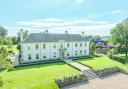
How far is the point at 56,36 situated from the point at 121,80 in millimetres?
24079

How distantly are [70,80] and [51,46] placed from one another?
19.4 metres

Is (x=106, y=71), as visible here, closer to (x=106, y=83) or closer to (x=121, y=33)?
(x=106, y=83)

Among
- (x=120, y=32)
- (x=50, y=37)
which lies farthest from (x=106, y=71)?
(x=120, y=32)

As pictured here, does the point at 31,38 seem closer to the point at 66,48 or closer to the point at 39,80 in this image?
the point at 66,48

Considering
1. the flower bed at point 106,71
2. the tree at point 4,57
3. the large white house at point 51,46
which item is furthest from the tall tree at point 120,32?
the tree at point 4,57

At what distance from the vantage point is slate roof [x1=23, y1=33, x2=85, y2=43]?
4111 cm

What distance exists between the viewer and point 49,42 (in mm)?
43094

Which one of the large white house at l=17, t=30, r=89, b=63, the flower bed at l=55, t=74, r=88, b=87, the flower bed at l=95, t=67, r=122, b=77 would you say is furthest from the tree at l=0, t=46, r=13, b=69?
the large white house at l=17, t=30, r=89, b=63

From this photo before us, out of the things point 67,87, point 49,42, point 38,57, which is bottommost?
point 67,87

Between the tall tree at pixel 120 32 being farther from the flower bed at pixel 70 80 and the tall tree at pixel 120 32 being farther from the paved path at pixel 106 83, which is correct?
the flower bed at pixel 70 80

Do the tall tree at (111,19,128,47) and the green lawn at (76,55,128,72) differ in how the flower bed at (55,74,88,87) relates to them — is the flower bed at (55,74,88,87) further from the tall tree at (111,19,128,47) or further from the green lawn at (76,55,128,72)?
the tall tree at (111,19,128,47)

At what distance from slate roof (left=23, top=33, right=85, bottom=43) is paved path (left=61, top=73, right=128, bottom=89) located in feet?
65.9

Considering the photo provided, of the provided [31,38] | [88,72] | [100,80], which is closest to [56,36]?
[31,38]

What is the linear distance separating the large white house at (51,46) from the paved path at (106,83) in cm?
1885
